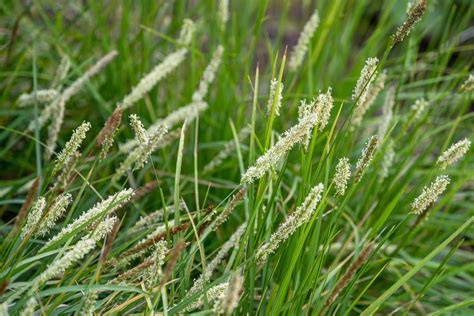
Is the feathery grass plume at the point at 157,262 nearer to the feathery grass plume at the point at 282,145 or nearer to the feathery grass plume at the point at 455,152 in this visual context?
the feathery grass plume at the point at 282,145

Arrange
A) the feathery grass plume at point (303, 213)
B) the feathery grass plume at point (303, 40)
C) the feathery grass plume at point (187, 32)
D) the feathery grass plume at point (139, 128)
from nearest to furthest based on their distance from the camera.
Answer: the feathery grass plume at point (303, 213)
the feathery grass plume at point (139, 128)
the feathery grass plume at point (303, 40)
the feathery grass plume at point (187, 32)

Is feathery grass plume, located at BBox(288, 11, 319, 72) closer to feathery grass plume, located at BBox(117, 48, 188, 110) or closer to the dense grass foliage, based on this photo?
the dense grass foliage

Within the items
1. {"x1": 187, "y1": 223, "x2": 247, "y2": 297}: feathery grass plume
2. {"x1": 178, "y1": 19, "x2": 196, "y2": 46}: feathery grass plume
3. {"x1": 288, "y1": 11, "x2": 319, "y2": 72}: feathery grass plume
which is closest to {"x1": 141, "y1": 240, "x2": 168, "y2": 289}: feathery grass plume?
{"x1": 187, "y1": 223, "x2": 247, "y2": 297}: feathery grass plume

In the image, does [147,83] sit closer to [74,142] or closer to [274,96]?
[274,96]

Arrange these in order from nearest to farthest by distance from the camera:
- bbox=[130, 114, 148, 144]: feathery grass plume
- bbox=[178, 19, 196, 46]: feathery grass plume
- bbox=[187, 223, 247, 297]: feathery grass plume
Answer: bbox=[130, 114, 148, 144]: feathery grass plume → bbox=[187, 223, 247, 297]: feathery grass plume → bbox=[178, 19, 196, 46]: feathery grass plume

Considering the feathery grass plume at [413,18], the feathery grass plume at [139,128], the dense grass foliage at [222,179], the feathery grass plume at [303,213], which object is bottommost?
the dense grass foliage at [222,179]

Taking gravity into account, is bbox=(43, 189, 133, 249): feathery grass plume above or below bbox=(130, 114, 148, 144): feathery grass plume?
below

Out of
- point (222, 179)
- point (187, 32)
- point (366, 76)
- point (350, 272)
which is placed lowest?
point (222, 179)

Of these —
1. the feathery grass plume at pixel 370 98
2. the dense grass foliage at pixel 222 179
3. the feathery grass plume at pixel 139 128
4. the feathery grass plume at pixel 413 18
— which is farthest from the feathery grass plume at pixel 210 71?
the feathery grass plume at pixel 413 18

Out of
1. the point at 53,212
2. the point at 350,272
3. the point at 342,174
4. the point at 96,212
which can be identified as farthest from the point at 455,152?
the point at 53,212
